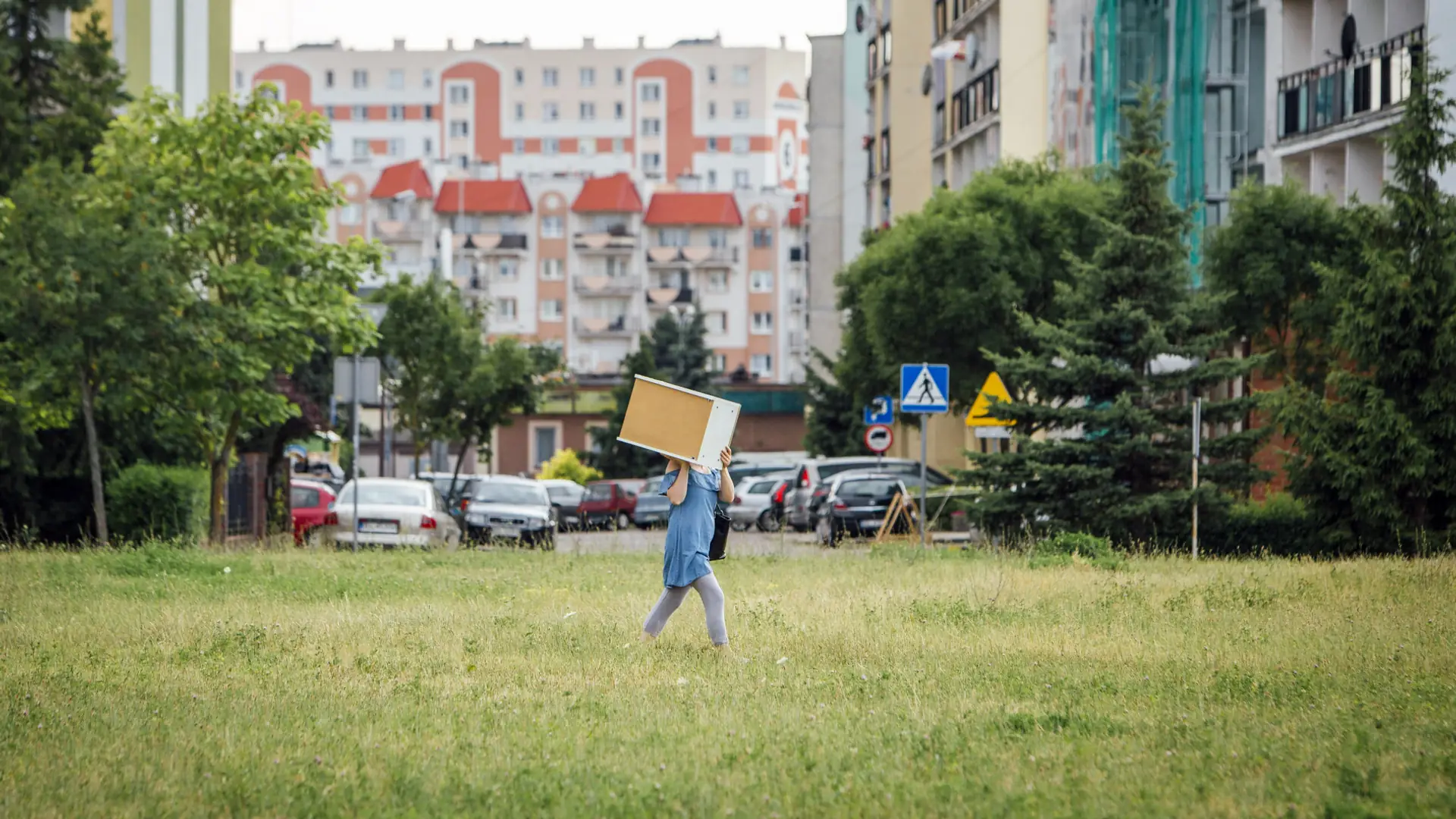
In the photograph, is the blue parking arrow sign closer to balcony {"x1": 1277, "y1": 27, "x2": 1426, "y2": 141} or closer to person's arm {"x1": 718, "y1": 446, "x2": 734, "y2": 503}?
balcony {"x1": 1277, "y1": 27, "x2": 1426, "y2": 141}

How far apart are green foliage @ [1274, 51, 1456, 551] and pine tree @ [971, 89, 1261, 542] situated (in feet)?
4.53

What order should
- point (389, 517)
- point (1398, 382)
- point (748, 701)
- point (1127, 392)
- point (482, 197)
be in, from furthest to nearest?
point (482, 197) → point (389, 517) → point (1127, 392) → point (1398, 382) → point (748, 701)

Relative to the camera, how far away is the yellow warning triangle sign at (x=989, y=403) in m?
28.7

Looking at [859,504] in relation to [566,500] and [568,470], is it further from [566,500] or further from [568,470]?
[568,470]

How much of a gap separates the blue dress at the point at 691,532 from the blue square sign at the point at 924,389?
46.1 feet

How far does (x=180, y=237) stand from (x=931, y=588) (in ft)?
53.2

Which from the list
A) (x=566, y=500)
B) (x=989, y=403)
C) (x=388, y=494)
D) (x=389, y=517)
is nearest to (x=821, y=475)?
(x=566, y=500)

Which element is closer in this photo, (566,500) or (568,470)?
(566,500)

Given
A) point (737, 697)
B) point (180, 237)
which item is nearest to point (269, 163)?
point (180, 237)

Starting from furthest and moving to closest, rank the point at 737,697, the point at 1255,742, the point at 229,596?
the point at 229,596 → the point at 737,697 → the point at 1255,742

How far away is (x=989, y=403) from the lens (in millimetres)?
28438

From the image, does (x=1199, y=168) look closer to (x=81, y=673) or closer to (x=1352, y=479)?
(x=1352, y=479)

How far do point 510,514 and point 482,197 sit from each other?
88225mm

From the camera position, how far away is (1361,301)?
26.1 m
